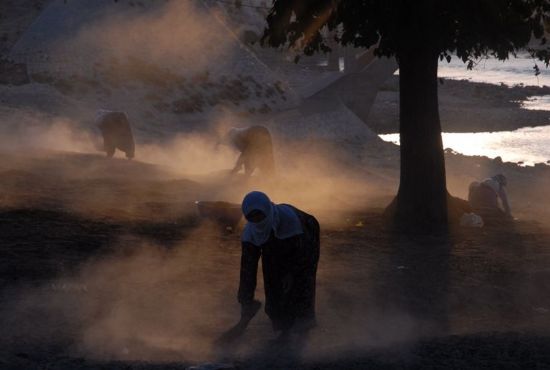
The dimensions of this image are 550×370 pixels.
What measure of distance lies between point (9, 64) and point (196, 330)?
28.1m

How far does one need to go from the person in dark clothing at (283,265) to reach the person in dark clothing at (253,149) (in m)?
11.5

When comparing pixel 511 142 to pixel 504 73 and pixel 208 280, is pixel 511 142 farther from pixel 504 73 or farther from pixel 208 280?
pixel 504 73

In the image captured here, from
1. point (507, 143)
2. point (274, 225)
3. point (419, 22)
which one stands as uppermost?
point (419, 22)

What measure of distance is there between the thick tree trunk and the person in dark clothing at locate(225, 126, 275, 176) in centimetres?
505

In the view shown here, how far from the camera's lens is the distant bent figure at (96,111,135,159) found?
23500 millimetres

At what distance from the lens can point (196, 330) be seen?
9383 mm

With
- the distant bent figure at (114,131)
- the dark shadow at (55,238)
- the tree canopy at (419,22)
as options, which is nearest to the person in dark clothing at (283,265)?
the dark shadow at (55,238)

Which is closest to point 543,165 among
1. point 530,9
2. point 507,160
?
point 507,160

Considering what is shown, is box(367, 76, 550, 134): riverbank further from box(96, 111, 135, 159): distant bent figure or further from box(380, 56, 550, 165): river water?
box(96, 111, 135, 159): distant bent figure

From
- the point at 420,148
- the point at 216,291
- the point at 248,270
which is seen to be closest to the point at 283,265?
the point at 248,270

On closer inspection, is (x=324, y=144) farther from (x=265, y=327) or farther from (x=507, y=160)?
(x=265, y=327)

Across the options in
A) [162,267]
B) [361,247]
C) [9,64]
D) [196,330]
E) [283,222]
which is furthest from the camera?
[9,64]

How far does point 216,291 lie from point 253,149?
32.3 feet

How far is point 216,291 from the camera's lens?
1091cm
